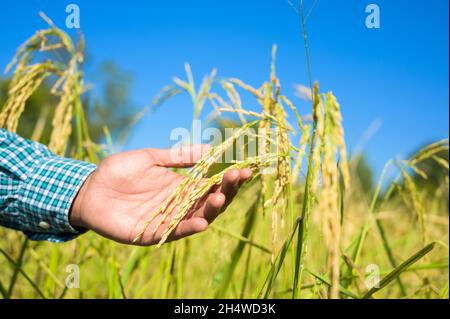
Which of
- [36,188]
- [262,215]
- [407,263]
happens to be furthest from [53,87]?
[407,263]

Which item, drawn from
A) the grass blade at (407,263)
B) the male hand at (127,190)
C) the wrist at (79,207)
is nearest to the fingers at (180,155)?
the male hand at (127,190)

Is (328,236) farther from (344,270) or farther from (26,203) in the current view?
(26,203)

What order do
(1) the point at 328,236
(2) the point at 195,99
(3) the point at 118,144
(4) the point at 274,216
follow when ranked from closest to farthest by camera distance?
(1) the point at 328,236
(4) the point at 274,216
(2) the point at 195,99
(3) the point at 118,144

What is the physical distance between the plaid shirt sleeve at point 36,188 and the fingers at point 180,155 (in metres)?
0.20

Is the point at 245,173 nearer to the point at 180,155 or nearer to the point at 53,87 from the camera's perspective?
the point at 180,155

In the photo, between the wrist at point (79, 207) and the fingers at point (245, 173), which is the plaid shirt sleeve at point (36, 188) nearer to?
the wrist at point (79, 207)

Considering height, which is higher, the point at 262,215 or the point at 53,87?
the point at 53,87

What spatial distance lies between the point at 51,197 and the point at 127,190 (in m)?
0.22

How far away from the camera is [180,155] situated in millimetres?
1191

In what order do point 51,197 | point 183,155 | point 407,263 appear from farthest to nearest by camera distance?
point 51,197
point 183,155
point 407,263

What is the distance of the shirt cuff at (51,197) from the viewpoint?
4.21 ft

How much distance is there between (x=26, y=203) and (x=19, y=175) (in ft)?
0.29
